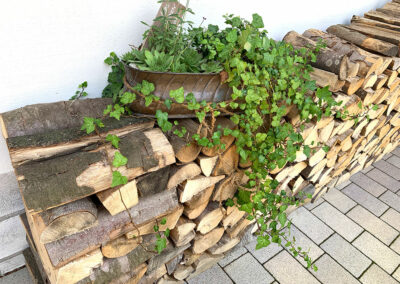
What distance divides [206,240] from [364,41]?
2.10 m

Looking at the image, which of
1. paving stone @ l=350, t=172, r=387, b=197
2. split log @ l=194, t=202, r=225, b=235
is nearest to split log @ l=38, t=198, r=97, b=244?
split log @ l=194, t=202, r=225, b=235

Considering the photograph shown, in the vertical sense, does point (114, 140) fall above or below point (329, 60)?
below

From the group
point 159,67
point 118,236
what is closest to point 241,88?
point 159,67

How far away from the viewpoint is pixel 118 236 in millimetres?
1391

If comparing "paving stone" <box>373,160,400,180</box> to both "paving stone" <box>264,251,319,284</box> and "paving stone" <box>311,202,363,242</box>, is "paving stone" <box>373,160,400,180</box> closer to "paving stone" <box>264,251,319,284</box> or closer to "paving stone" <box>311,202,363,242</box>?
"paving stone" <box>311,202,363,242</box>

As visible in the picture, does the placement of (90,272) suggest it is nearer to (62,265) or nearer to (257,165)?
(62,265)

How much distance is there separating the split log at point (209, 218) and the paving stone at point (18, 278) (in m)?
1.28

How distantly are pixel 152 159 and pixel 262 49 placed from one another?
840 mm

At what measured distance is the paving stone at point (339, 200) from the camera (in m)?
2.97

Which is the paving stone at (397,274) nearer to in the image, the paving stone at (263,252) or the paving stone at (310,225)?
the paving stone at (310,225)

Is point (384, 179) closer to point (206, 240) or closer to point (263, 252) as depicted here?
point (263, 252)

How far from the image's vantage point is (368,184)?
3.33 m

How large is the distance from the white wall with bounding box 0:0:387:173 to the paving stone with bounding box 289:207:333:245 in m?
2.06

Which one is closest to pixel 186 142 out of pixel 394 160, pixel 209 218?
pixel 209 218
